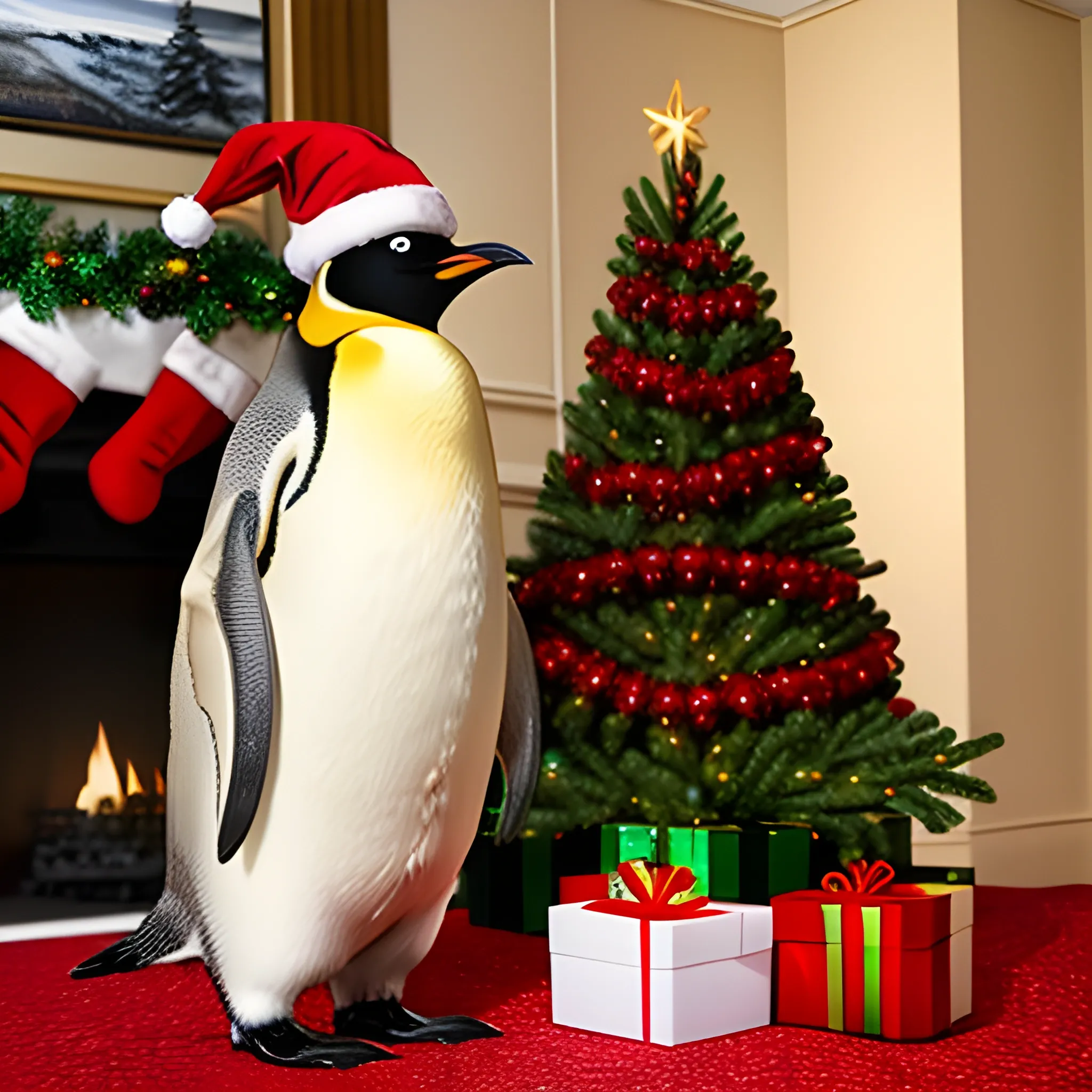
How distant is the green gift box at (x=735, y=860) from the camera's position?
1.46 metres

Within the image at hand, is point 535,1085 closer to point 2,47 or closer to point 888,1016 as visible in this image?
point 888,1016

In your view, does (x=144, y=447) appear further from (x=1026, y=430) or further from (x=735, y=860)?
(x=1026, y=430)

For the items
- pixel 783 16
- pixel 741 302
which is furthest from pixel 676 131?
pixel 783 16

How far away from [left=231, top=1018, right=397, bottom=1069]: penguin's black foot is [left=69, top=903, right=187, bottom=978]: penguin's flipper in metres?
0.17

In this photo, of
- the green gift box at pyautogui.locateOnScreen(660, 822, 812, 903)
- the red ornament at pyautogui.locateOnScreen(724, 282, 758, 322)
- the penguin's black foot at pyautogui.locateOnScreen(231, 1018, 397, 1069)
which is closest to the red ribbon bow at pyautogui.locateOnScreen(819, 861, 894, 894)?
the green gift box at pyautogui.locateOnScreen(660, 822, 812, 903)

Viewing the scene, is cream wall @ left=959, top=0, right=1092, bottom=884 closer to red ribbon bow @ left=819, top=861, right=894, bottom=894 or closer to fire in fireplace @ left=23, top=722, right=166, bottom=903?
red ribbon bow @ left=819, top=861, right=894, bottom=894

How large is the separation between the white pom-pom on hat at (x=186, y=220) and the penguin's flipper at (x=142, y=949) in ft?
2.26

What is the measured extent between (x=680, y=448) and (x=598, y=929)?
631 mm

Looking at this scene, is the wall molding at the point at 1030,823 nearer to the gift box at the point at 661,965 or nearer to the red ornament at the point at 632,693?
the red ornament at the point at 632,693

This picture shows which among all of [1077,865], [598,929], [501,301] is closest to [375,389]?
[598,929]

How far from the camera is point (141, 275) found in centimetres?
187

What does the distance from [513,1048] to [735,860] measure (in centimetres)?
37

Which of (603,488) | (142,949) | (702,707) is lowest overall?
(142,949)

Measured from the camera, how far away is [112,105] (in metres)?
1.98
